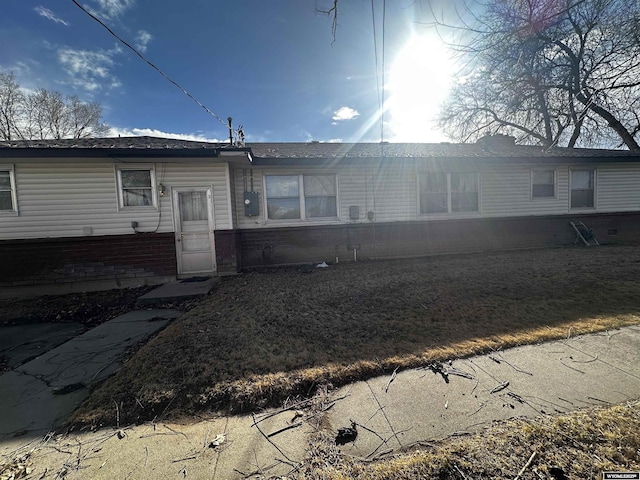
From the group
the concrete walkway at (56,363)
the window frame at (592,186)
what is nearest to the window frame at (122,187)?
the concrete walkway at (56,363)

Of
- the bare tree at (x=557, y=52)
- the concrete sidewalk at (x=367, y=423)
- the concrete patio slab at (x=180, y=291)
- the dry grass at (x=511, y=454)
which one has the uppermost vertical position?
the bare tree at (x=557, y=52)

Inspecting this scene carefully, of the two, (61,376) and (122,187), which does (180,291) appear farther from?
(122,187)

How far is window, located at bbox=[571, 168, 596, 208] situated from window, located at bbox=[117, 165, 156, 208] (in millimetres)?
13732

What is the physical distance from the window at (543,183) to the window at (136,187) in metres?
12.0

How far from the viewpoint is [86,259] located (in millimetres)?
6613

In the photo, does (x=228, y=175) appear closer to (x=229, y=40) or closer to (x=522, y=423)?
(x=229, y=40)

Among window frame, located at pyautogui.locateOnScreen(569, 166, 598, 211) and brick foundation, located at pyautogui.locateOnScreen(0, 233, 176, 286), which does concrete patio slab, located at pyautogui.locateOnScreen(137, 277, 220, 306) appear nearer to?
brick foundation, located at pyautogui.locateOnScreen(0, 233, 176, 286)

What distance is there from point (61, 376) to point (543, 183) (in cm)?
1313

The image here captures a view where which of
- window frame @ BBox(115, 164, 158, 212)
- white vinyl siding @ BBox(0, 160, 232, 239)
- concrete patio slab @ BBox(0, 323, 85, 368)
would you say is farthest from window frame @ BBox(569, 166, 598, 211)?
concrete patio slab @ BBox(0, 323, 85, 368)

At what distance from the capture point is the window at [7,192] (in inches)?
251

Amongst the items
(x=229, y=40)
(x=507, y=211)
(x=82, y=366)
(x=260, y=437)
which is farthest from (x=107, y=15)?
(x=507, y=211)

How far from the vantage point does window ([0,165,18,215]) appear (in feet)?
20.9

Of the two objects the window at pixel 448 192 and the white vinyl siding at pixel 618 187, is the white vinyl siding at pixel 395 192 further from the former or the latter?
the white vinyl siding at pixel 618 187

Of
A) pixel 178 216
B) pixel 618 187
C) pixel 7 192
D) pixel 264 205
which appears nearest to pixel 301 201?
pixel 264 205
